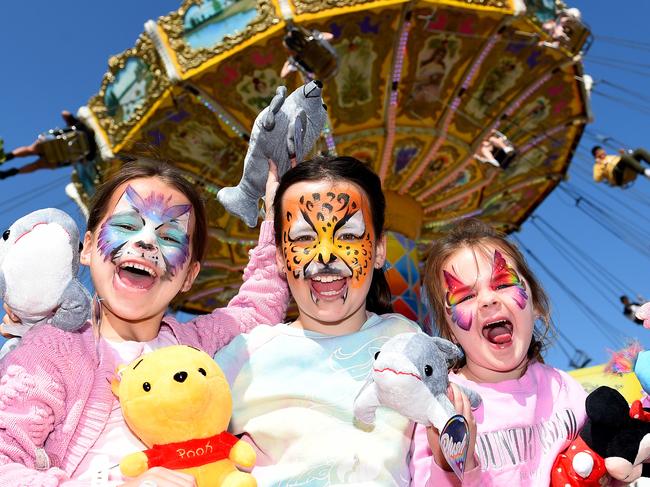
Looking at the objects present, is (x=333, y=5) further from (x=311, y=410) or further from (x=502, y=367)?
(x=311, y=410)

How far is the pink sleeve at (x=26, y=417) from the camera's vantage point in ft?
4.93

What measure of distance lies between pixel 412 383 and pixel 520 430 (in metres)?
0.77

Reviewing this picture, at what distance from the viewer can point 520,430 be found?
2.07 meters

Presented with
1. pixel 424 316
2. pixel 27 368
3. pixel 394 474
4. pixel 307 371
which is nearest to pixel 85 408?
pixel 27 368

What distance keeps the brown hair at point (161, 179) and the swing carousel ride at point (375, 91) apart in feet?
15.3

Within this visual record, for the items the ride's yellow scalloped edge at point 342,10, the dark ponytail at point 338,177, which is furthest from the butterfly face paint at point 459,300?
the ride's yellow scalloped edge at point 342,10

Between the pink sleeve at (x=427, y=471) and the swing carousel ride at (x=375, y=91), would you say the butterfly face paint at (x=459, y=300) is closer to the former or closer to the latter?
the pink sleeve at (x=427, y=471)

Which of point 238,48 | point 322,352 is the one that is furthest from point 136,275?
point 238,48

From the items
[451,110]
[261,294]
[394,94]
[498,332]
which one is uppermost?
[261,294]

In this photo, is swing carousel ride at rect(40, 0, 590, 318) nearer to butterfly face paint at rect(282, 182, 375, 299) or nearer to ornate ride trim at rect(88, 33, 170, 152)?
ornate ride trim at rect(88, 33, 170, 152)

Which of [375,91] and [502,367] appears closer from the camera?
[502,367]

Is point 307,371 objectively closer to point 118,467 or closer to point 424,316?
point 118,467

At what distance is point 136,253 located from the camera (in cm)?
195

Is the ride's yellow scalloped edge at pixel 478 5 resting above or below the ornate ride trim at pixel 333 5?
below
